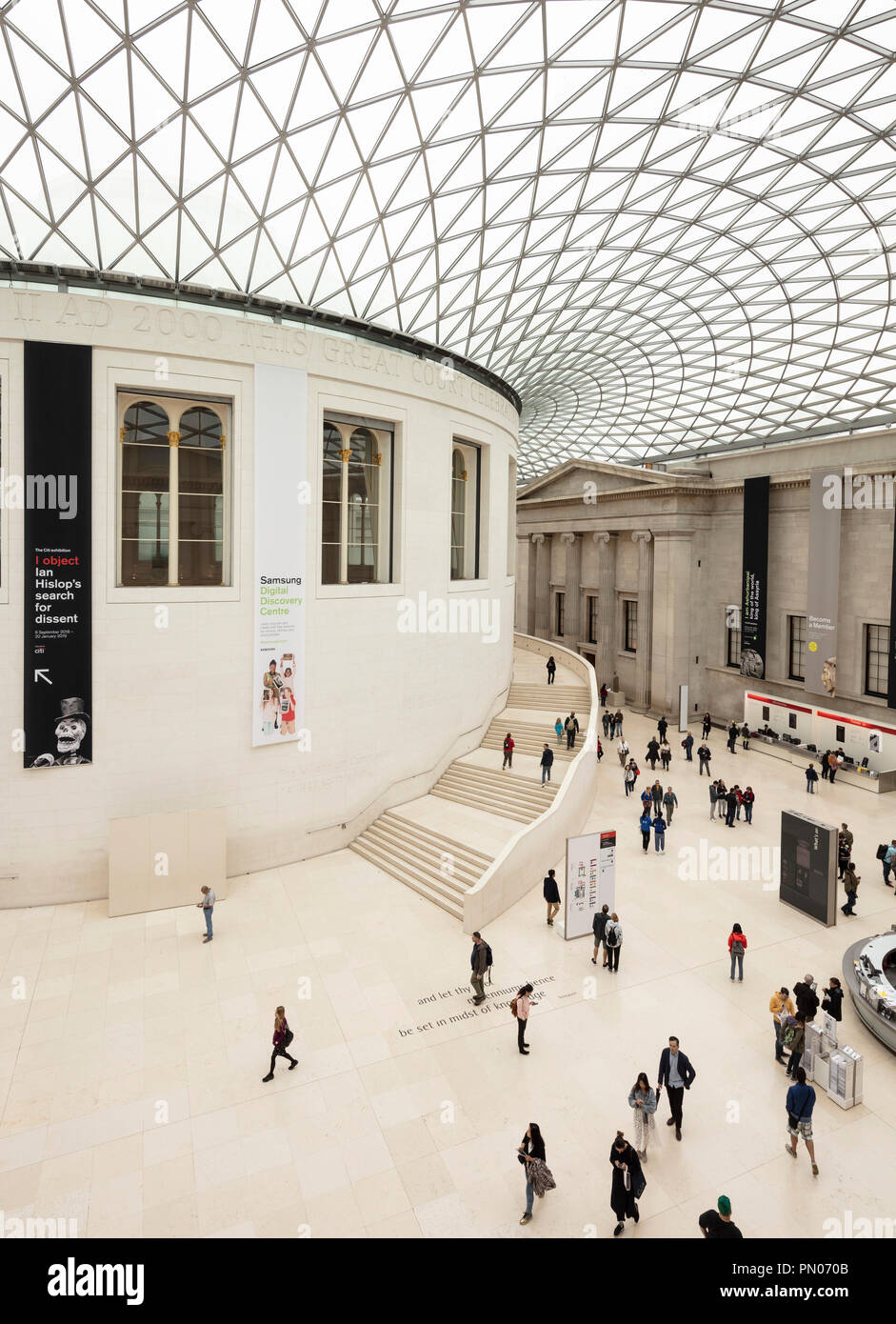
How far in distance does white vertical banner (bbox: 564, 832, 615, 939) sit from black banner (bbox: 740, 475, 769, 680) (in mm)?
22102

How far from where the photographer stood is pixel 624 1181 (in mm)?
8391

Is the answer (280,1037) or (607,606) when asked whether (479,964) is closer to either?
(280,1037)

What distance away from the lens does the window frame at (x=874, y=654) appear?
2892 centimetres

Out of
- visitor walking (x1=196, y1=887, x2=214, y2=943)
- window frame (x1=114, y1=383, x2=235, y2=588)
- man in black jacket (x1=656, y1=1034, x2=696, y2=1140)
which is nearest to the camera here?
man in black jacket (x1=656, y1=1034, x2=696, y2=1140)

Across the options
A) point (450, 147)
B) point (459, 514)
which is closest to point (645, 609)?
point (459, 514)

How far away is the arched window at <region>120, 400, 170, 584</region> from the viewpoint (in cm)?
1844

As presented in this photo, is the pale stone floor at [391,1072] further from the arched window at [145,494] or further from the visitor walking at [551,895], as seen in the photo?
the arched window at [145,494]

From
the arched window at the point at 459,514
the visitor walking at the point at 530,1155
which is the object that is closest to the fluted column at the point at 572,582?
the arched window at the point at 459,514

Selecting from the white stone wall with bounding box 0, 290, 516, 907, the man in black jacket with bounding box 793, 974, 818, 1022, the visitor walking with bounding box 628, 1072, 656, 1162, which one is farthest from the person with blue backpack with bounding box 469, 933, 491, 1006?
the white stone wall with bounding box 0, 290, 516, 907

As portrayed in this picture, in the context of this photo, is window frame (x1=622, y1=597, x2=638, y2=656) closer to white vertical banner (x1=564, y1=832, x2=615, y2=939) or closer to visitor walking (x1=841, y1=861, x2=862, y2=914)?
visitor walking (x1=841, y1=861, x2=862, y2=914)

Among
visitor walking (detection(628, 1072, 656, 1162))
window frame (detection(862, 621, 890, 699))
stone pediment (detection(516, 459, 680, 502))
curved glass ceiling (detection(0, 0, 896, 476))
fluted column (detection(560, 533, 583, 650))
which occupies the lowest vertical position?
visitor walking (detection(628, 1072, 656, 1162))

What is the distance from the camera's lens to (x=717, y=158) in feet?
76.1

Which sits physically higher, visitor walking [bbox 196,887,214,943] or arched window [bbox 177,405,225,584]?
arched window [bbox 177,405,225,584]
